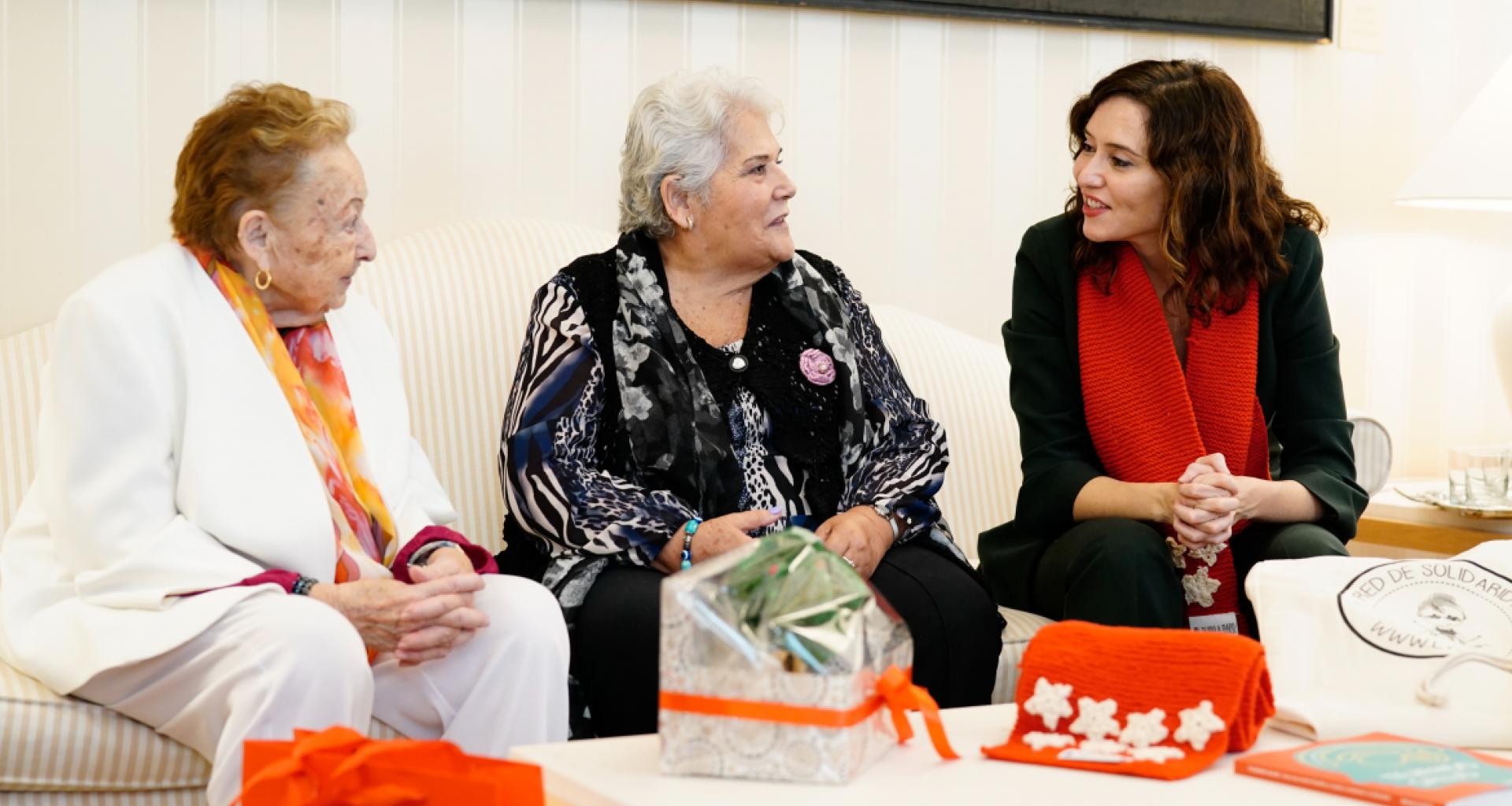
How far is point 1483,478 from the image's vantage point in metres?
2.67

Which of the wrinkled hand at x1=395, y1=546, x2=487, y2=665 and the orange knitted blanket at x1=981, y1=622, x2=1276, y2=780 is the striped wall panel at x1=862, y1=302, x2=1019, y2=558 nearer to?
the wrinkled hand at x1=395, y1=546, x2=487, y2=665

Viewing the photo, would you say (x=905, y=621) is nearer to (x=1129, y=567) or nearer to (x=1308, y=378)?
(x=1129, y=567)

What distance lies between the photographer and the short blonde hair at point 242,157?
178 centimetres

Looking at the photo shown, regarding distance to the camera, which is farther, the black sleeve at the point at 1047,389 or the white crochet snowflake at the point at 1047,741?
the black sleeve at the point at 1047,389

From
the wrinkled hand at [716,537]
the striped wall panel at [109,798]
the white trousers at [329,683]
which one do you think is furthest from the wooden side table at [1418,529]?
the striped wall panel at [109,798]

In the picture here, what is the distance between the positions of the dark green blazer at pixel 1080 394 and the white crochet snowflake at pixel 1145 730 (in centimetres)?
86

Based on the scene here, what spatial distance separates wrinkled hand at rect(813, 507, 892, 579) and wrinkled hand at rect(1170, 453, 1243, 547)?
398 mm

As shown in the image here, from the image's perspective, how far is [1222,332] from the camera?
7.19 feet

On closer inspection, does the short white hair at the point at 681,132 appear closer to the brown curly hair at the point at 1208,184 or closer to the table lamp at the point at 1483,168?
the brown curly hair at the point at 1208,184

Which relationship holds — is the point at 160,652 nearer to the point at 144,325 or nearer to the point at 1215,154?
the point at 144,325

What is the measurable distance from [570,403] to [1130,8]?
1.63 metres

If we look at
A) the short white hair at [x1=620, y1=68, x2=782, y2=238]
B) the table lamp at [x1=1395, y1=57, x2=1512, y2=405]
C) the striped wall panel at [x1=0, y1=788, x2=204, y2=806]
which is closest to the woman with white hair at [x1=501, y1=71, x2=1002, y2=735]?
the short white hair at [x1=620, y1=68, x2=782, y2=238]

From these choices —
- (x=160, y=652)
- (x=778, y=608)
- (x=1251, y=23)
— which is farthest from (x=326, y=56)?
(x=1251, y=23)

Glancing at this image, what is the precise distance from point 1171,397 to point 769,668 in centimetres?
117
